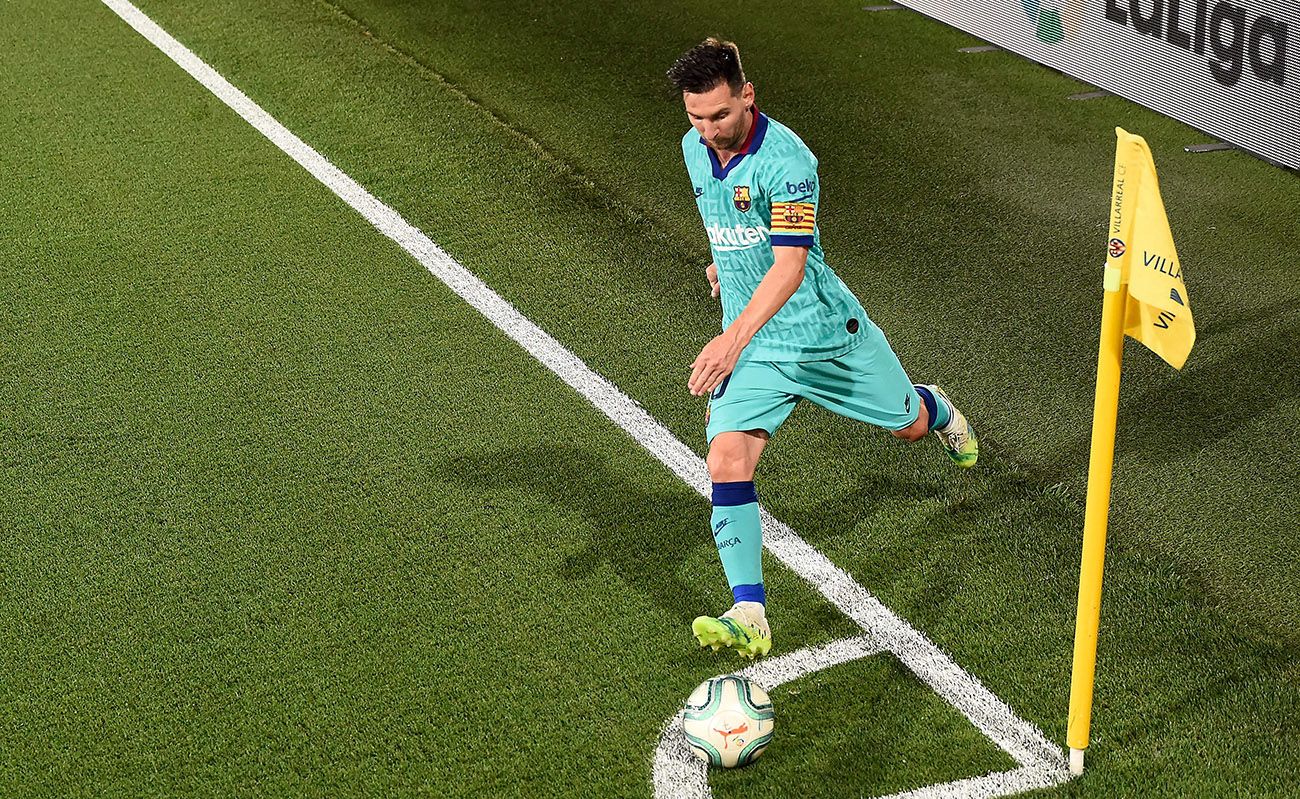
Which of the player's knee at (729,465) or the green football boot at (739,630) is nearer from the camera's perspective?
the green football boot at (739,630)

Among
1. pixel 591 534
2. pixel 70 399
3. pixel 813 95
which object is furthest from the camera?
pixel 813 95

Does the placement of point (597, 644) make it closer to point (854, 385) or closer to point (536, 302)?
point (854, 385)

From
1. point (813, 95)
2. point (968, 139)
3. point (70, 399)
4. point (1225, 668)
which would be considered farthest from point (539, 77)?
point (1225, 668)

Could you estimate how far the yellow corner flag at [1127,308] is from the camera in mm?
3355

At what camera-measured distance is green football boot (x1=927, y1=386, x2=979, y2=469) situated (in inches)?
210

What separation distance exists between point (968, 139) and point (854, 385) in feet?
13.8

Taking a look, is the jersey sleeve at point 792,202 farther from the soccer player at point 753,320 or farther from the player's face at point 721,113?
the player's face at point 721,113

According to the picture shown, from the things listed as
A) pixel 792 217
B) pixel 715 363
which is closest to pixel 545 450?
pixel 715 363

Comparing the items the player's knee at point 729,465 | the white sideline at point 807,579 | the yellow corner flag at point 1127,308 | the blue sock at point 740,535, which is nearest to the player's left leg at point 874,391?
the player's knee at point 729,465

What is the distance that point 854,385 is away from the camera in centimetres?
480

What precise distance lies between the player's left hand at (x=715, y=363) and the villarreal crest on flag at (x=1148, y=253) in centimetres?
117

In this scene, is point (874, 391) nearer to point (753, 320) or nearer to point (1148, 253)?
point (753, 320)

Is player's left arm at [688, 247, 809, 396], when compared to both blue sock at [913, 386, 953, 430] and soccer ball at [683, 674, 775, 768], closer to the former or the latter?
soccer ball at [683, 674, 775, 768]

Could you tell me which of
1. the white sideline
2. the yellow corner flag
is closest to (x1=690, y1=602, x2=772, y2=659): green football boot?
the white sideline
